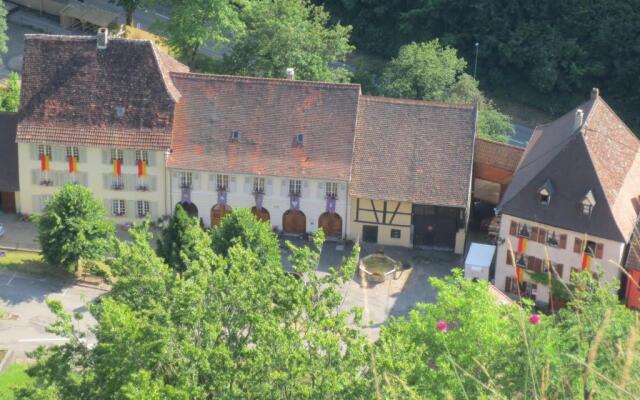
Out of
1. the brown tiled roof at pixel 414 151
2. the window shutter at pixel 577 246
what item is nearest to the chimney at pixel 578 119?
the brown tiled roof at pixel 414 151

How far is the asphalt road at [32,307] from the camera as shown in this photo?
5016 cm

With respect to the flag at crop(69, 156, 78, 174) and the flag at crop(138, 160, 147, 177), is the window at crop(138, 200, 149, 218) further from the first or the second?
the flag at crop(69, 156, 78, 174)

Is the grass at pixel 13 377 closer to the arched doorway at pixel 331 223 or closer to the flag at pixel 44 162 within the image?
the flag at pixel 44 162

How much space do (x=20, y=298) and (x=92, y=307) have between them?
18.2m

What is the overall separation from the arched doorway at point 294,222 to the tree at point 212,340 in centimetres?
2201

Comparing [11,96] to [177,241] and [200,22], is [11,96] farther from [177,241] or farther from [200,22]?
[177,241]

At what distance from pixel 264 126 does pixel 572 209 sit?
17575 mm

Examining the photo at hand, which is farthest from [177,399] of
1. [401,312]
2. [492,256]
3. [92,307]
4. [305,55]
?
[305,55]

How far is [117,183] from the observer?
6081 centimetres

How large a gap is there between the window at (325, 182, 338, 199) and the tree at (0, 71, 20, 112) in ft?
66.8

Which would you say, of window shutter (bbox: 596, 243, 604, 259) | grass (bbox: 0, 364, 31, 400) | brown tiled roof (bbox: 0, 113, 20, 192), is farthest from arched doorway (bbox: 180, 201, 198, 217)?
window shutter (bbox: 596, 243, 604, 259)

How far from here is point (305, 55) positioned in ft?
228

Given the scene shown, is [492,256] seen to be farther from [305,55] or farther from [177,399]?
[177,399]

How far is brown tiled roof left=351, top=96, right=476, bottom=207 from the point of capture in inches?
2325
